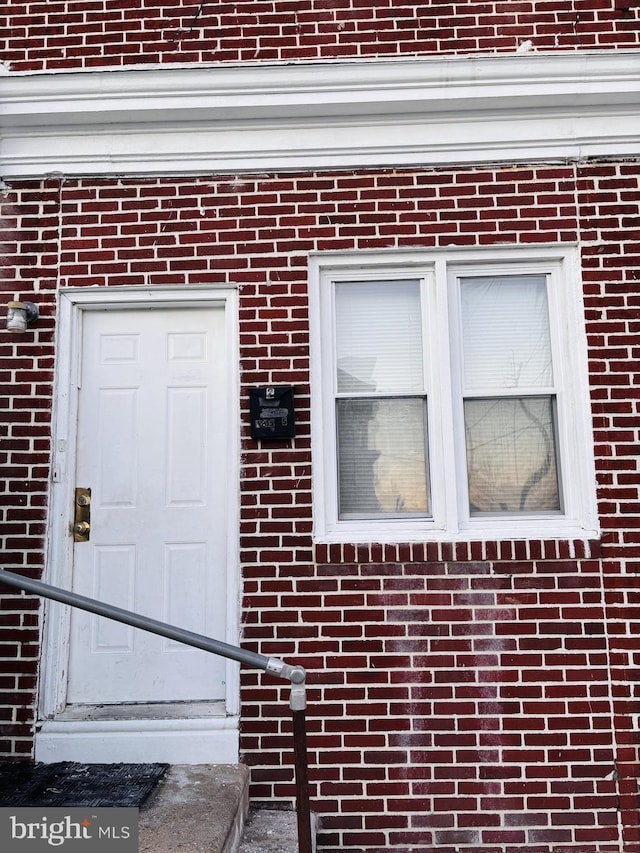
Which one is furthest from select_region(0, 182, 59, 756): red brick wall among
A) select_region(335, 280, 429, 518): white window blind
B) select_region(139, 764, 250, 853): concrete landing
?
select_region(335, 280, 429, 518): white window blind

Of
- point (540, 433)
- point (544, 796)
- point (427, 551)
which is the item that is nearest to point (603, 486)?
point (540, 433)

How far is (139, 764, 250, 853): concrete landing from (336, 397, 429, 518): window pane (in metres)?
1.42

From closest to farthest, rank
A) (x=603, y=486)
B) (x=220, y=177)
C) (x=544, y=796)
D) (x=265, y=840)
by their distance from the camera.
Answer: (x=265, y=840)
(x=544, y=796)
(x=603, y=486)
(x=220, y=177)

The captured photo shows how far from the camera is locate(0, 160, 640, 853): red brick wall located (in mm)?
3371

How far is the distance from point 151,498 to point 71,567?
56 centimetres

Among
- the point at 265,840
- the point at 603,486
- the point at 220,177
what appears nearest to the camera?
the point at 265,840

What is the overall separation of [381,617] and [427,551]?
411mm

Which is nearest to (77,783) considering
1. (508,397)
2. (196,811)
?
(196,811)

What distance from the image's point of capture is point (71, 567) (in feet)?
12.1

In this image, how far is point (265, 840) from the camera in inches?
122

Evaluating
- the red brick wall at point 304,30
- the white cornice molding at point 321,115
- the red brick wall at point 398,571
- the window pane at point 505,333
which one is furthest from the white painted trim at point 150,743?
the red brick wall at point 304,30

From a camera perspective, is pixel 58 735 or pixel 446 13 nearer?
pixel 58 735

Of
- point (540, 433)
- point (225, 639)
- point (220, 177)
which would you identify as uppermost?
point (220, 177)

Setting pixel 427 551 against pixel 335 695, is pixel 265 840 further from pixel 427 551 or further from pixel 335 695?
pixel 427 551
